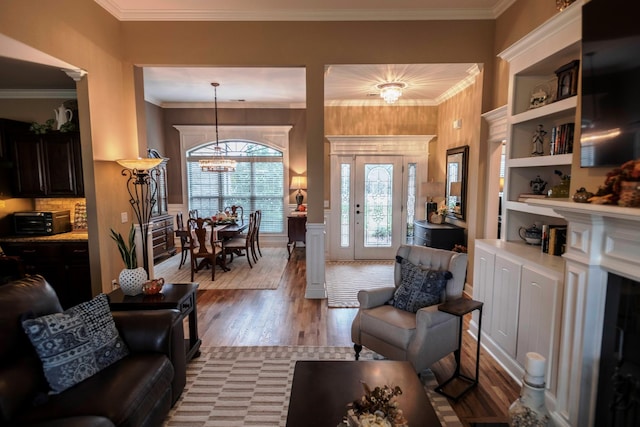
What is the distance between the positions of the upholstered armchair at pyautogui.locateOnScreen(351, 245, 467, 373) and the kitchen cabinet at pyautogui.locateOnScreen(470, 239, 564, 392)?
1.35 ft

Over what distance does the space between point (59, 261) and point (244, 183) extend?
4.29 m

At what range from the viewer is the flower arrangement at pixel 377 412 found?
122 centimetres

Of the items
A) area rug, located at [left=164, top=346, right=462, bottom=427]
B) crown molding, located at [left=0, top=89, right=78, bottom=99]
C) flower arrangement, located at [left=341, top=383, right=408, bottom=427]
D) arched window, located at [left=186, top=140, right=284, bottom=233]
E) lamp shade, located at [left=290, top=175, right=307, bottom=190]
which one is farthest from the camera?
arched window, located at [left=186, top=140, right=284, bottom=233]

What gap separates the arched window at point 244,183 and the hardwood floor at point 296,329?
10.1ft

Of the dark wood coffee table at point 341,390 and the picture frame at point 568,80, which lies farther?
the picture frame at point 568,80

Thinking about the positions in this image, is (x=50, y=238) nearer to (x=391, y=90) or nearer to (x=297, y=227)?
(x=297, y=227)

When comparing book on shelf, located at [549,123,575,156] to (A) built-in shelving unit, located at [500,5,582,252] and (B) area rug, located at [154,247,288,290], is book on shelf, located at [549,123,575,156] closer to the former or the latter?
(A) built-in shelving unit, located at [500,5,582,252]

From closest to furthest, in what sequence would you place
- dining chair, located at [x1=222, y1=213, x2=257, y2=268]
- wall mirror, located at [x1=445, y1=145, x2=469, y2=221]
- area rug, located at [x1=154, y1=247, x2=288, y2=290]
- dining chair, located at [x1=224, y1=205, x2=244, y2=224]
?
wall mirror, located at [x1=445, y1=145, x2=469, y2=221], area rug, located at [x1=154, y1=247, x2=288, y2=290], dining chair, located at [x1=222, y1=213, x2=257, y2=268], dining chair, located at [x1=224, y1=205, x2=244, y2=224]

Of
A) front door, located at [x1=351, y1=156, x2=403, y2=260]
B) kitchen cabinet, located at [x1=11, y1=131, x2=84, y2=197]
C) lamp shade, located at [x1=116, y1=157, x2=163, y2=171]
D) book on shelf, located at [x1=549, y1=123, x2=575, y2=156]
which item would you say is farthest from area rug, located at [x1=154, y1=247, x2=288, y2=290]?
book on shelf, located at [x1=549, y1=123, x2=575, y2=156]

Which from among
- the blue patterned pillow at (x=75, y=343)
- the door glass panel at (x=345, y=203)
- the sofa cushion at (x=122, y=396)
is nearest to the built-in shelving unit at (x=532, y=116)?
the sofa cushion at (x=122, y=396)

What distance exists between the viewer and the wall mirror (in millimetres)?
4910

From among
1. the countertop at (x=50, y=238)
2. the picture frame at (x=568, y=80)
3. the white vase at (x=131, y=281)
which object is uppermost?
the picture frame at (x=568, y=80)

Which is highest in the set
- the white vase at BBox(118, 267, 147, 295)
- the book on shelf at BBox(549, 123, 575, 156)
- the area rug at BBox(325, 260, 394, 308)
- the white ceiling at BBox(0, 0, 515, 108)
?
the white ceiling at BBox(0, 0, 515, 108)

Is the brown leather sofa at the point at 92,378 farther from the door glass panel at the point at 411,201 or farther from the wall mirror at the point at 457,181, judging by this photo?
the door glass panel at the point at 411,201
